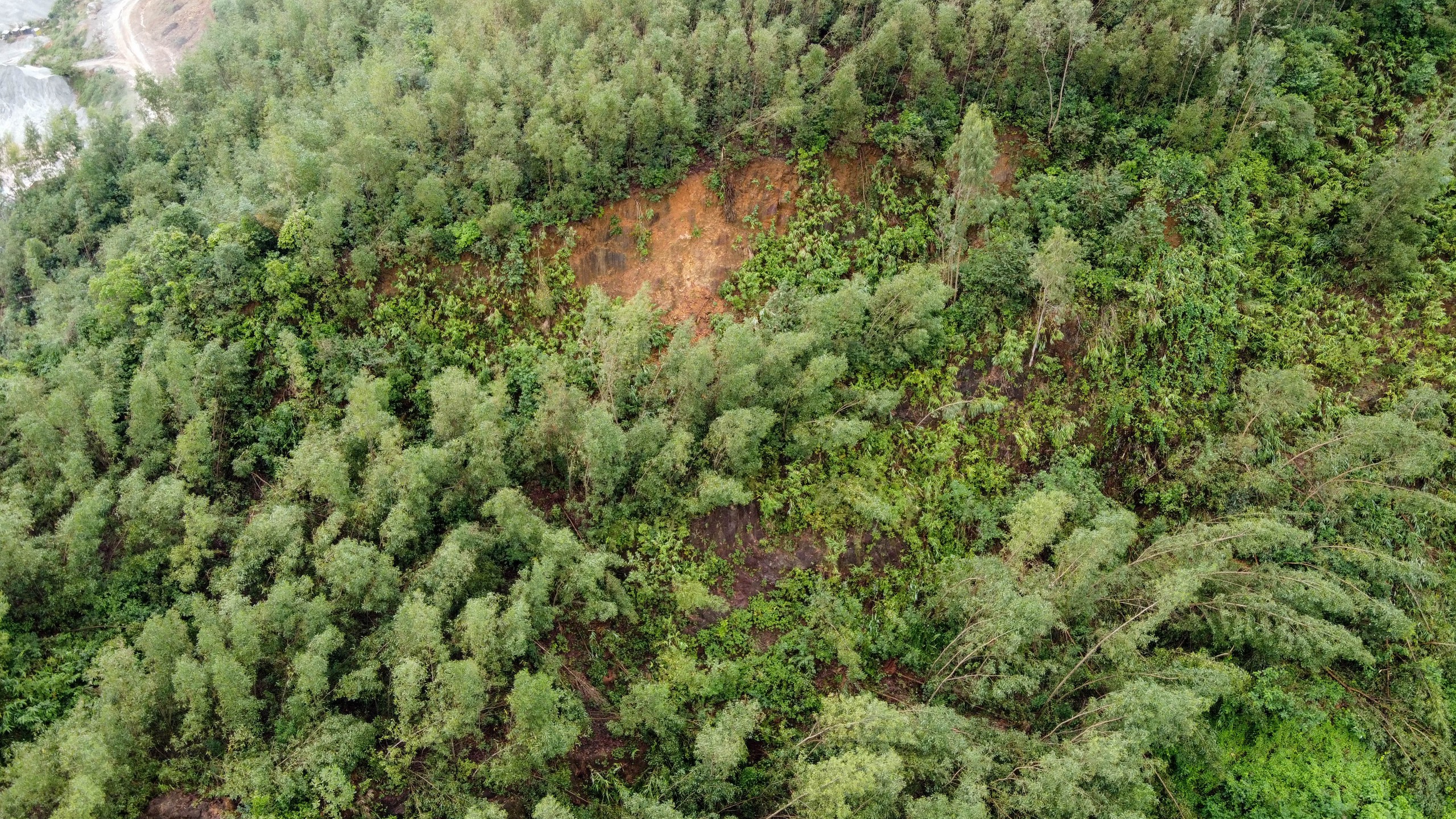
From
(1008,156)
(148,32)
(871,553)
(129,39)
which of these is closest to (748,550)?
(871,553)

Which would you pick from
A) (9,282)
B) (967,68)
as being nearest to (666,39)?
(967,68)

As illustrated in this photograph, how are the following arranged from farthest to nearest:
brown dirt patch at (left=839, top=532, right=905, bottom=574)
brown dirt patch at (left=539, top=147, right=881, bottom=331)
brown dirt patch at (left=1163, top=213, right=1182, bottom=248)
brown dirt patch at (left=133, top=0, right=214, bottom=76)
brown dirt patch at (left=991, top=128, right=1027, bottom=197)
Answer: brown dirt patch at (left=133, top=0, right=214, bottom=76) → brown dirt patch at (left=539, top=147, right=881, bottom=331) → brown dirt patch at (left=991, top=128, right=1027, bottom=197) → brown dirt patch at (left=1163, top=213, right=1182, bottom=248) → brown dirt patch at (left=839, top=532, right=905, bottom=574)

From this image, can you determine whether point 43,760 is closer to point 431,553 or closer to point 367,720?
point 367,720

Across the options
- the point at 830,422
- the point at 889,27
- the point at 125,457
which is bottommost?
the point at 830,422

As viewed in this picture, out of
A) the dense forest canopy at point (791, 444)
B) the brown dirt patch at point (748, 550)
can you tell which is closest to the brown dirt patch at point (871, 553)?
the dense forest canopy at point (791, 444)

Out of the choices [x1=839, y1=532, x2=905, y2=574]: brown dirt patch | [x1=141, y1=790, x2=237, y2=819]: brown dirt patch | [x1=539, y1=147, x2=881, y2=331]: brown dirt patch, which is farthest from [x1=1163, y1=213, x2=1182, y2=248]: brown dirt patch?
[x1=141, y1=790, x2=237, y2=819]: brown dirt patch

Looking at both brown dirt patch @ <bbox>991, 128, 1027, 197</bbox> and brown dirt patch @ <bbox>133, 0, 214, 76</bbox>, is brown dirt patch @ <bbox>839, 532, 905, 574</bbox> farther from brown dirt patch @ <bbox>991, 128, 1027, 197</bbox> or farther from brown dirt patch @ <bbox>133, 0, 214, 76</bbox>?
brown dirt patch @ <bbox>133, 0, 214, 76</bbox>
